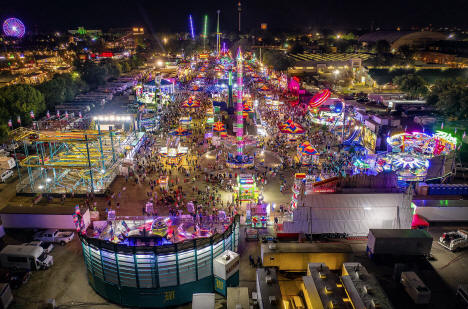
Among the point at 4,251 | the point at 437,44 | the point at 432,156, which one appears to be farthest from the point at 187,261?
the point at 437,44

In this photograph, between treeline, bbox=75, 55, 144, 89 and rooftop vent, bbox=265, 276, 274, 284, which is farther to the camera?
treeline, bbox=75, 55, 144, 89

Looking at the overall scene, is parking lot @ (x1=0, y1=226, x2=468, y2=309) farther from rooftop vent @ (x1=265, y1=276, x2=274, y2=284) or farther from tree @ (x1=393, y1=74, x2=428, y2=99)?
tree @ (x1=393, y1=74, x2=428, y2=99)

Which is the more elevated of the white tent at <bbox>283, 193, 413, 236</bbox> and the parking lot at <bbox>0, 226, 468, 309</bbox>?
the white tent at <bbox>283, 193, 413, 236</bbox>

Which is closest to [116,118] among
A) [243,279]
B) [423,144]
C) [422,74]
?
[243,279]

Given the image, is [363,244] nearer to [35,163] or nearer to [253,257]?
[253,257]

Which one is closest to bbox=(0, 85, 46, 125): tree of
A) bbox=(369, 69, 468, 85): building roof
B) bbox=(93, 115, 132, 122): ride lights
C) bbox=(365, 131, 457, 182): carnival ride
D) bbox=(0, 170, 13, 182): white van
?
bbox=(93, 115, 132, 122): ride lights

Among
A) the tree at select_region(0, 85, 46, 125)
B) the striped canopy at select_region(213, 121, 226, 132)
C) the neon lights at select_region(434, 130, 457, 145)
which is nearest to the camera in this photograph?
the neon lights at select_region(434, 130, 457, 145)
